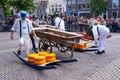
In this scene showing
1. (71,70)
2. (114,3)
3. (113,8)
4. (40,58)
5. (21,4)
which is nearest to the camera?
(40,58)

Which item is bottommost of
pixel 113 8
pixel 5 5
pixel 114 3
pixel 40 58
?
pixel 40 58

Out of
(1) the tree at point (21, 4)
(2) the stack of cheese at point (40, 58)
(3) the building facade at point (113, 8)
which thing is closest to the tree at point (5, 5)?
(1) the tree at point (21, 4)

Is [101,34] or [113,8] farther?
[113,8]

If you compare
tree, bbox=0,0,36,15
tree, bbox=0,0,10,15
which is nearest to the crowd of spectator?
tree, bbox=0,0,10,15

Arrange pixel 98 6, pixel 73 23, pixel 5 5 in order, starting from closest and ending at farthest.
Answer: pixel 73 23 < pixel 5 5 < pixel 98 6

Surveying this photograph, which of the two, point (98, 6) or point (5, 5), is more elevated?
point (5, 5)

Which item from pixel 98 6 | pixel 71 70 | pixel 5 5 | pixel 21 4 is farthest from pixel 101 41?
pixel 98 6

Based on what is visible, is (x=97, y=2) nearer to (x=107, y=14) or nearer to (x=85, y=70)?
(x=107, y=14)

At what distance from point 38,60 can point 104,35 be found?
4.32 m

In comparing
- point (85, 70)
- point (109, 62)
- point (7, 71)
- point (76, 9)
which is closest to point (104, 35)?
point (109, 62)

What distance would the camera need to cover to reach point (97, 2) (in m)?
66.7

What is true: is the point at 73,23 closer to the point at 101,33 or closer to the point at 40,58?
the point at 101,33

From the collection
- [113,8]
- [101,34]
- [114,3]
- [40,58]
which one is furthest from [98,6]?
[40,58]

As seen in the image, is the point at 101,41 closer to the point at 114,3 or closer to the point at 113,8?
the point at 114,3
